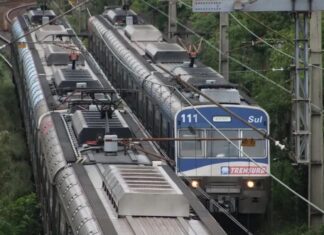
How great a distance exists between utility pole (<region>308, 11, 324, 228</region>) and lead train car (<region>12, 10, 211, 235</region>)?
3692 millimetres

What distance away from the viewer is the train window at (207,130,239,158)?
2212 centimetres

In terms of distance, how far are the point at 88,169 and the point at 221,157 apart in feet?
19.4

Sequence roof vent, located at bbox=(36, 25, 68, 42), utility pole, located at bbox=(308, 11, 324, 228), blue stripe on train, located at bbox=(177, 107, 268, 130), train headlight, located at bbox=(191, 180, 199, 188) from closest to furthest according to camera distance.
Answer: utility pole, located at bbox=(308, 11, 324, 228) → train headlight, located at bbox=(191, 180, 199, 188) → blue stripe on train, located at bbox=(177, 107, 268, 130) → roof vent, located at bbox=(36, 25, 68, 42)

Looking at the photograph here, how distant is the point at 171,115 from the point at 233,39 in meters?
12.9

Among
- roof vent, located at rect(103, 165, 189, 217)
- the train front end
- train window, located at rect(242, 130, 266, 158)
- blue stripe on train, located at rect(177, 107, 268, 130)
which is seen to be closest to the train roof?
blue stripe on train, located at rect(177, 107, 268, 130)

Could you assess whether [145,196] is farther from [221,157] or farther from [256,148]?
[256,148]

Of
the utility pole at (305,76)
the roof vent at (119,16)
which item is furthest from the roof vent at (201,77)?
the roof vent at (119,16)

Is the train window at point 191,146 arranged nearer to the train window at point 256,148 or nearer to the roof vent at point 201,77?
the train window at point 256,148

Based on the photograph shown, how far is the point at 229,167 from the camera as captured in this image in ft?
72.5

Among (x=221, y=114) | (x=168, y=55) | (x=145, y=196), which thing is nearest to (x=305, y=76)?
(x=221, y=114)

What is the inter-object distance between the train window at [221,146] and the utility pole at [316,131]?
1.80 metres

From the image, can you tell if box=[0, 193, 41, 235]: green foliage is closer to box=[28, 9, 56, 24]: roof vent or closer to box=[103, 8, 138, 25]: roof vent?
box=[103, 8, 138, 25]: roof vent

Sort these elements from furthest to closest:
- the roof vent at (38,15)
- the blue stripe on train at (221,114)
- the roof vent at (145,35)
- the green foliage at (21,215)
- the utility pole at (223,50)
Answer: the roof vent at (38,15)
the roof vent at (145,35)
the utility pole at (223,50)
the blue stripe on train at (221,114)
the green foliage at (21,215)

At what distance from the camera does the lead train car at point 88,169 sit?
45.9 feet
